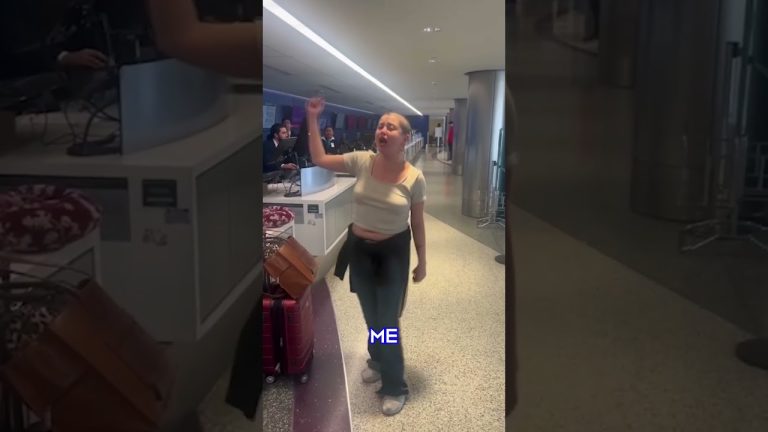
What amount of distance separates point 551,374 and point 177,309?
1.03m

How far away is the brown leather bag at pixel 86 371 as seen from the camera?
95 cm

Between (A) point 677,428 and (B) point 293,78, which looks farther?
(A) point 677,428

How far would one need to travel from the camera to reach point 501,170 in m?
1.08

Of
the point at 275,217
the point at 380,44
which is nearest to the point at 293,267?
the point at 275,217

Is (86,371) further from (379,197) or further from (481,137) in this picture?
(481,137)

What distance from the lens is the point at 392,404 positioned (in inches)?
41.8

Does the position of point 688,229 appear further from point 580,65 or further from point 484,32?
point 484,32

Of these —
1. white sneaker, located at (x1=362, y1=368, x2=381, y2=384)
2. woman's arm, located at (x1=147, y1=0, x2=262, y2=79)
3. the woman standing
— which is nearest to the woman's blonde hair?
the woman standing

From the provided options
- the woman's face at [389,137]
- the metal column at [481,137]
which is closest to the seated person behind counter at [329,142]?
the woman's face at [389,137]

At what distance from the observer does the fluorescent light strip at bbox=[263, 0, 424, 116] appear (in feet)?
3.26

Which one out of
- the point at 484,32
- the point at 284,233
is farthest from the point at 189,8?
the point at 484,32

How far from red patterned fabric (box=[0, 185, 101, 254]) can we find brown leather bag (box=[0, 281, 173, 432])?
0.13 metres

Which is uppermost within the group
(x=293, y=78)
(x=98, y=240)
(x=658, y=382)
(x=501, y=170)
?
(x=293, y=78)

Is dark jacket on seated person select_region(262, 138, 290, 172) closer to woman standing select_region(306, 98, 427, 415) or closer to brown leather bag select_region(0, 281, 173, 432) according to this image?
woman standing select_region(306, 98, 427, 415)
